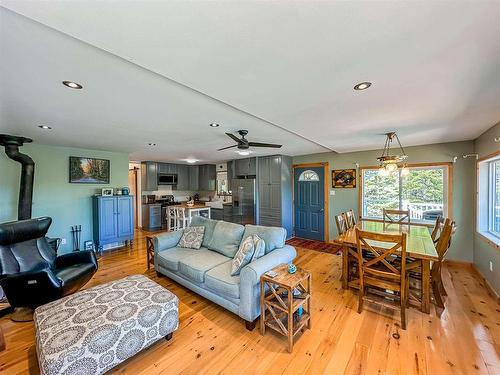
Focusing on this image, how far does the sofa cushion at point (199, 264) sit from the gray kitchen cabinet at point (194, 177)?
5318mm

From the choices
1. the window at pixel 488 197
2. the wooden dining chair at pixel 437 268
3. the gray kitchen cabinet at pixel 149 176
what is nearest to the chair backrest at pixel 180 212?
the gray kitchen cabinet at pixel 149 176

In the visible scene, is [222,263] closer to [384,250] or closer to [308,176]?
[384,250]

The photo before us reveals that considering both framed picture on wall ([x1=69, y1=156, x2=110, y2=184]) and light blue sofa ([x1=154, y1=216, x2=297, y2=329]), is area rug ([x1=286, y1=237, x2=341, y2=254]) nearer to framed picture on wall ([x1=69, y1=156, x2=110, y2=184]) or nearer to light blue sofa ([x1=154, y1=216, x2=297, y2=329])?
light blue sofa ([x1=154, y1=216, x2=297, y2=329])

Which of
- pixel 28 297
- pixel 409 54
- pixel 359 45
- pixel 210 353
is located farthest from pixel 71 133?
pixel 409 54

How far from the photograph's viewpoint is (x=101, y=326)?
5.55ft

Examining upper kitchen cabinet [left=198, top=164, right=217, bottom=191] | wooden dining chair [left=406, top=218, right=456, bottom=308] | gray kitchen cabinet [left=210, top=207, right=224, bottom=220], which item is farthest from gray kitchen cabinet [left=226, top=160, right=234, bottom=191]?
wooden dining chair [left=406, top=218, right=456, bottom=308]

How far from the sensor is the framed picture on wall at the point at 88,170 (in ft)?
15.1

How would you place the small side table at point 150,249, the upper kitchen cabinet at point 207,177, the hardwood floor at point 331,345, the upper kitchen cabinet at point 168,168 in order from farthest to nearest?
the upper kitchen cabinet at point 207,177, the upper kitchen cabinet at point 168,168, the small side table at point 150,249, the hardwood floor at point 331,345

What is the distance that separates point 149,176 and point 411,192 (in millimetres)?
7278

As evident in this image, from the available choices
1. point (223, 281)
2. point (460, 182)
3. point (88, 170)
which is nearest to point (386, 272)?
point (223, 281)

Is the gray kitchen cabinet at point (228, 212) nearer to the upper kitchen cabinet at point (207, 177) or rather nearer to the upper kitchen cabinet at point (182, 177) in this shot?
the upper kitchen cabinet at point (207, 177)

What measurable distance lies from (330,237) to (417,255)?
3173 mm

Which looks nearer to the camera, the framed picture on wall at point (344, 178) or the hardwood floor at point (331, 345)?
the hardwood floor at point (331, 345)

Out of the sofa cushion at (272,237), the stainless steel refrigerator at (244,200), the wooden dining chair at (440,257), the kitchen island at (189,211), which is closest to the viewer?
the wooden dining chair at (440,257)
